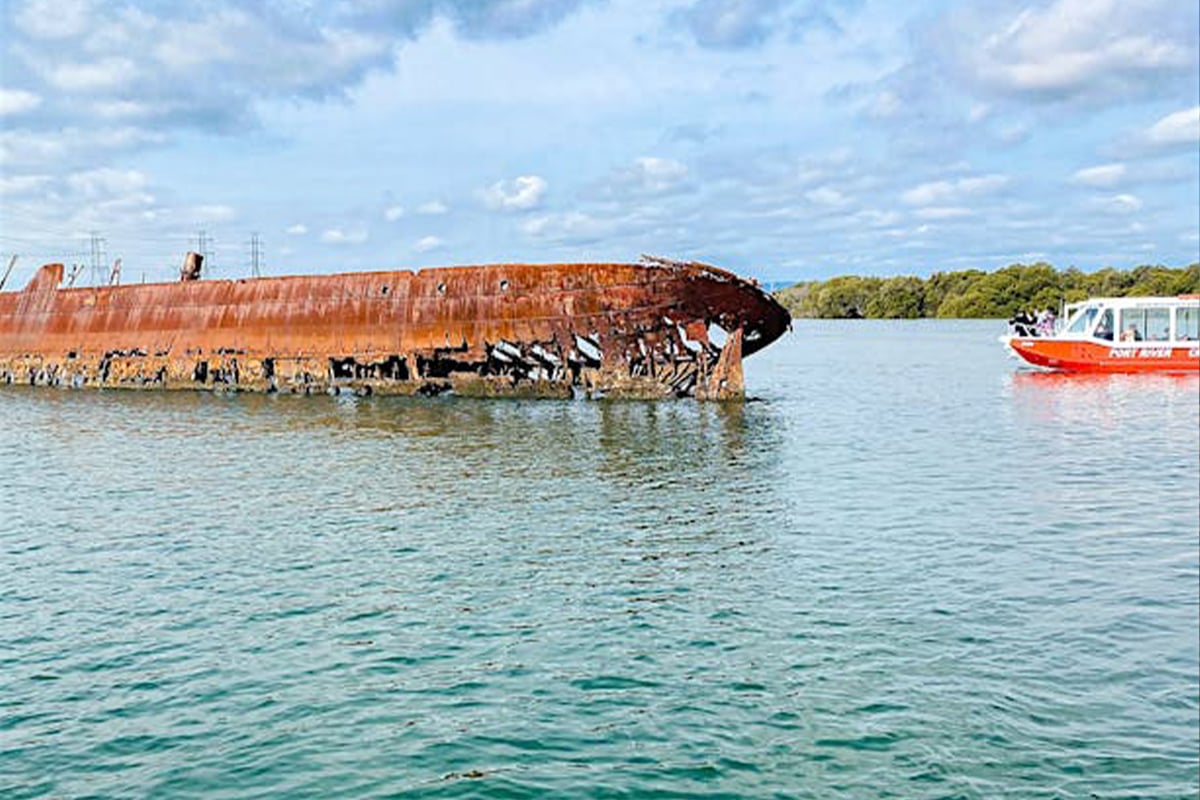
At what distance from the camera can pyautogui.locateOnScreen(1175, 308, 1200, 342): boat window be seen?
144 ft

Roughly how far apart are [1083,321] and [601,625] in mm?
42225

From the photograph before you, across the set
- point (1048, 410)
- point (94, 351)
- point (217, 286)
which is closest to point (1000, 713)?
point (1048, 410)

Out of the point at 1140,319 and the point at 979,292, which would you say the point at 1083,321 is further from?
the point at 979,292

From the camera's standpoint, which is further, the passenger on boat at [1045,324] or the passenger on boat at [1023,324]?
the passenger on boat at [1023,324]

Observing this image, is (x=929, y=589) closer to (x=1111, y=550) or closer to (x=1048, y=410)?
(x=1111, y=550)

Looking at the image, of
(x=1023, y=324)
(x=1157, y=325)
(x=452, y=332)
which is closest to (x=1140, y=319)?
(x=1157, y=325)

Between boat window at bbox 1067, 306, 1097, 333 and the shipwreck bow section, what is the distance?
18592 millimetres

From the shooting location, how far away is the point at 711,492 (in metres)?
19.1

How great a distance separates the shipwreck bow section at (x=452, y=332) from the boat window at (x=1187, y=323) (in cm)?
2057

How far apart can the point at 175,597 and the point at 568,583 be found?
4.58m

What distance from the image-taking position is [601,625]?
11.0m

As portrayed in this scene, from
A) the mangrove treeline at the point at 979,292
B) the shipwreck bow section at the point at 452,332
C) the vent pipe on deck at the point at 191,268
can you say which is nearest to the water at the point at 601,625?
the shipwreck bow section at the point at 452,332

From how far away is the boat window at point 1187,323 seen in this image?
43906 millimetres

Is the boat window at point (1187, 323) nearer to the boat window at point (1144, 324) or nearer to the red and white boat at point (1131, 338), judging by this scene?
the red and white boat at point (1131, 338)
